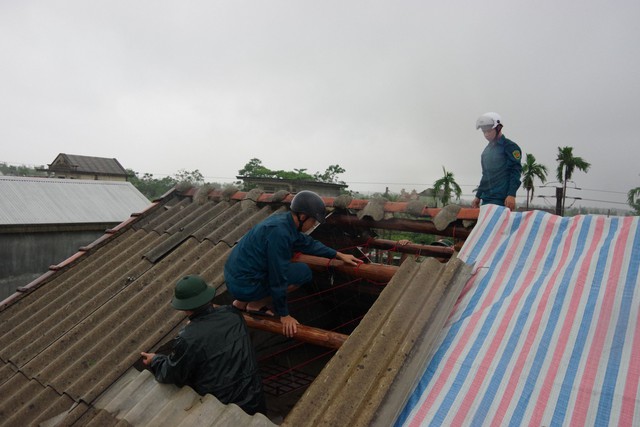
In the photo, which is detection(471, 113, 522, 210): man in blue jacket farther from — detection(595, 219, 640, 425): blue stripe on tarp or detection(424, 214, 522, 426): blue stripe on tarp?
detection(595, 219, 640, 425): blue stripe on tarp

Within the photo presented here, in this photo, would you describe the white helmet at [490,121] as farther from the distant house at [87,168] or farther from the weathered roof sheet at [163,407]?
the distant house at [87,168]

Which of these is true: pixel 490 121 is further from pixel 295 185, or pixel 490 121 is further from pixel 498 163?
pixel 295 185

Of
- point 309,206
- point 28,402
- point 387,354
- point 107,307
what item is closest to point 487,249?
point 387,354

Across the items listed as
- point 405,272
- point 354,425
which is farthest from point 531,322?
point 354,425

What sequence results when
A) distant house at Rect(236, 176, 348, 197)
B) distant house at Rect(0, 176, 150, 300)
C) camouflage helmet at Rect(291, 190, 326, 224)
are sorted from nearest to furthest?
camouflage helmet at Rect(291, 190, 326, 224), distant house at Rect(0, 176, 150, 300), distant house at Rect(236, 176, 348, 197)

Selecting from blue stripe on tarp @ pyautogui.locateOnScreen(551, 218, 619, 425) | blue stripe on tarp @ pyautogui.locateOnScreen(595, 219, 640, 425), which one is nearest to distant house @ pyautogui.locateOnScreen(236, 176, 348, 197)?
blue stripe on tarp @ pyautogui.locateOnScreen(551, 218, 619, 425)

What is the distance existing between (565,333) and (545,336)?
0.38 ft

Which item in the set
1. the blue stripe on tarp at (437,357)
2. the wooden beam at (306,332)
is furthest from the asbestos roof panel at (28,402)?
the blue stripe on tarp at (437,357)

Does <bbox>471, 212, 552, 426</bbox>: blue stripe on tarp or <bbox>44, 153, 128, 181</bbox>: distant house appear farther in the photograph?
<bbox>44, 153, 128, 181</bbox>: distant house

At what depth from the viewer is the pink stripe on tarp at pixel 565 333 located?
2.23 meters

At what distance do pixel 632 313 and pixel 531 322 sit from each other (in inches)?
22.7

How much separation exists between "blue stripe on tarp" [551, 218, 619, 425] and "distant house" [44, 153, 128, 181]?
42.1 m

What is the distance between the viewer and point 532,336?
2613 millimetres

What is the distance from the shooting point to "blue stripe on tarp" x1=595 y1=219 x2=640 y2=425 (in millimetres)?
2162
